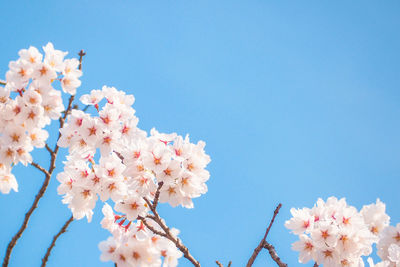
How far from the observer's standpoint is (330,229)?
3.67 m

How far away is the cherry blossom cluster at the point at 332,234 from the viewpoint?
3672mm

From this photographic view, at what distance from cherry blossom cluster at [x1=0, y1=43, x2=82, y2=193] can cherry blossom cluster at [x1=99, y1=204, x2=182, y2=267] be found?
99 cm

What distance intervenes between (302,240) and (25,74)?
305 centimetres

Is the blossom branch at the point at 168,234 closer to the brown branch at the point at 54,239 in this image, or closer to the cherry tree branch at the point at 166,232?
the cherry tree branch at the point at 166,232

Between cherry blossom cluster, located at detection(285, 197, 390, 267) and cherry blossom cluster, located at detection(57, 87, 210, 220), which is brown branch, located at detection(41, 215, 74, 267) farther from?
cherry blossom cluster, located at detection(285, 197, 390, 267)

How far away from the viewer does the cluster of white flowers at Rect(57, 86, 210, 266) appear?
3.22m

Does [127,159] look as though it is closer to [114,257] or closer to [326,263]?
[114,257]

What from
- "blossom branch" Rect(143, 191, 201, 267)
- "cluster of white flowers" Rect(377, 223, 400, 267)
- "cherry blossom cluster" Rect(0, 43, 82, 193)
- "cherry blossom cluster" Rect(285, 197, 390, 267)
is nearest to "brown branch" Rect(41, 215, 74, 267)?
"cherry blossom cluster" Rect(0, 43, 82, 193)

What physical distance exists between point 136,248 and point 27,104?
1487 mm

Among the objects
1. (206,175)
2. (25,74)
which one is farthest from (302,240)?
(25,74)

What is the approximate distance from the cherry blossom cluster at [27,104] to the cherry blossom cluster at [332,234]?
2.59m

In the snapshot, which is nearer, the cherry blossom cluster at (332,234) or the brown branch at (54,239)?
the brown branch at (54,239)

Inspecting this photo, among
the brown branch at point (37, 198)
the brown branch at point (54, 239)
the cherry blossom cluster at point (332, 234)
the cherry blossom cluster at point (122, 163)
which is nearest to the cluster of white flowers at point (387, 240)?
the cherry blossom cluster at point (332, 234)

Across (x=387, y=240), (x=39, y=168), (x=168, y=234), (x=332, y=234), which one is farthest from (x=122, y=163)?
(x=387, y=240)
